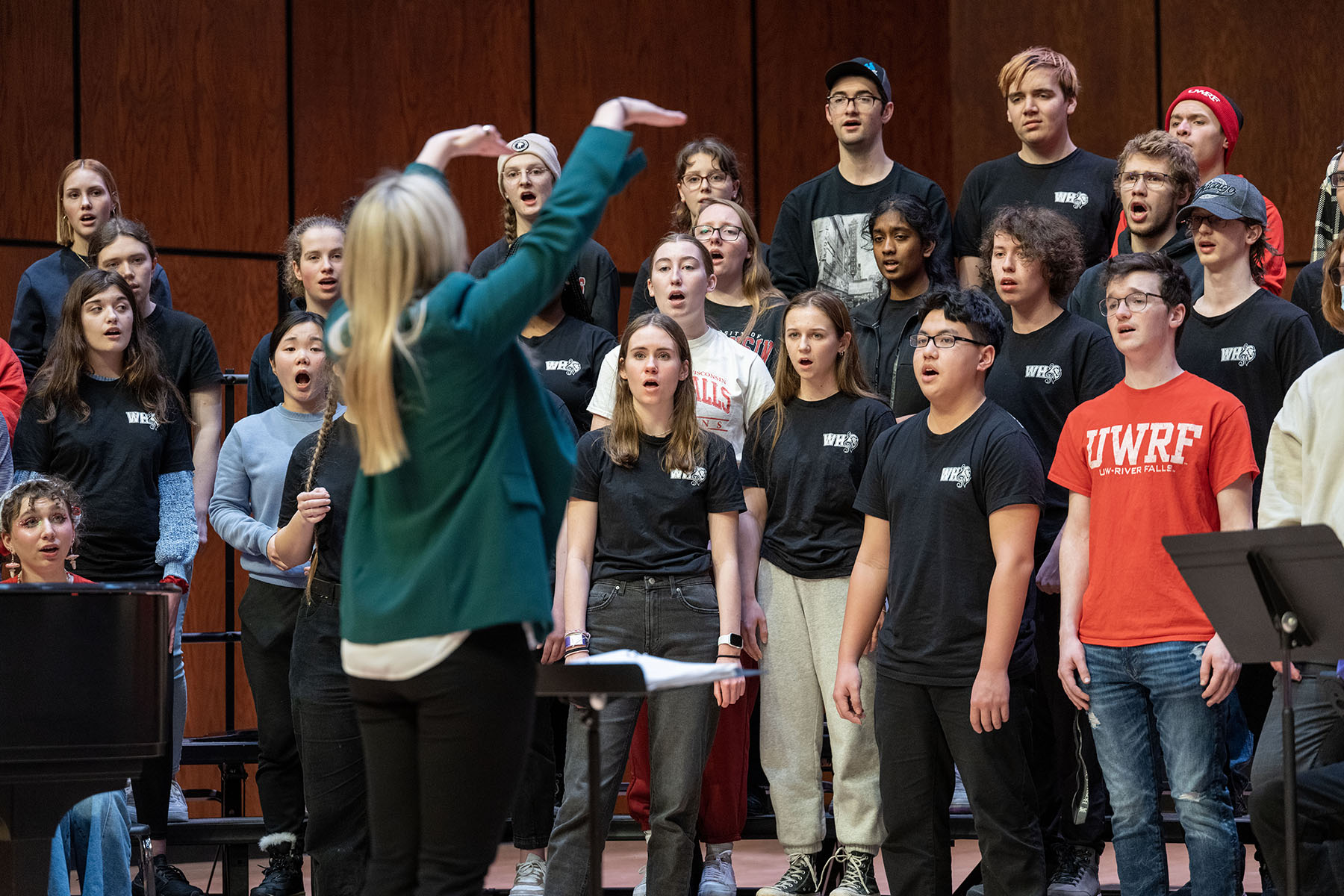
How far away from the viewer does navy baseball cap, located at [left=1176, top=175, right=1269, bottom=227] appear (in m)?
3.77

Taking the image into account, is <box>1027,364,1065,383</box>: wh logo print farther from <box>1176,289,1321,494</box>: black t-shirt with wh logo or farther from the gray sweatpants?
the gray sweatpants

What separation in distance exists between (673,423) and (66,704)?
1716 mm

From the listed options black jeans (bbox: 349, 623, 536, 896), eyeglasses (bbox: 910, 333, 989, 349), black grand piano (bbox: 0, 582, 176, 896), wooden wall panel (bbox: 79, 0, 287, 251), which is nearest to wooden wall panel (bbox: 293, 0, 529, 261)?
wooden wall panel (bbox: 79, 0, 287, 251)

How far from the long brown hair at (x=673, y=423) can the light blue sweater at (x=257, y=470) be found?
32.7 inches

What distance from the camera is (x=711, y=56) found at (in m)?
7.34

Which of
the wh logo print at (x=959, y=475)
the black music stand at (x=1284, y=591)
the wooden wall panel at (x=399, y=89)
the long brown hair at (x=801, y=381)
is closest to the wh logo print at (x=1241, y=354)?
the wh logo print at (x=959, y=475)

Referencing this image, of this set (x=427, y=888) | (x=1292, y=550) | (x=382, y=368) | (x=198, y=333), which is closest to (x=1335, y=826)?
(x=1292, y=550)

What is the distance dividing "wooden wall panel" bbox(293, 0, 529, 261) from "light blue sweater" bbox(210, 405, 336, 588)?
2.72 m

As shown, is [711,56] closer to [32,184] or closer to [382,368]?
[32,184]

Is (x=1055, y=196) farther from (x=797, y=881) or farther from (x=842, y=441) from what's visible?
(x=797, y=881)

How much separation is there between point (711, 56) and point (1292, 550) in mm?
5280

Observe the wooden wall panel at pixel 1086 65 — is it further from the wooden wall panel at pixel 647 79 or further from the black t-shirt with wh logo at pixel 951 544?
the black t-shirt with wh logo at pixel 951 544

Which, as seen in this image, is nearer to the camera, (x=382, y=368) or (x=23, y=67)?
(x=382, y=368)

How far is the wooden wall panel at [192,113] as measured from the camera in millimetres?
6441
